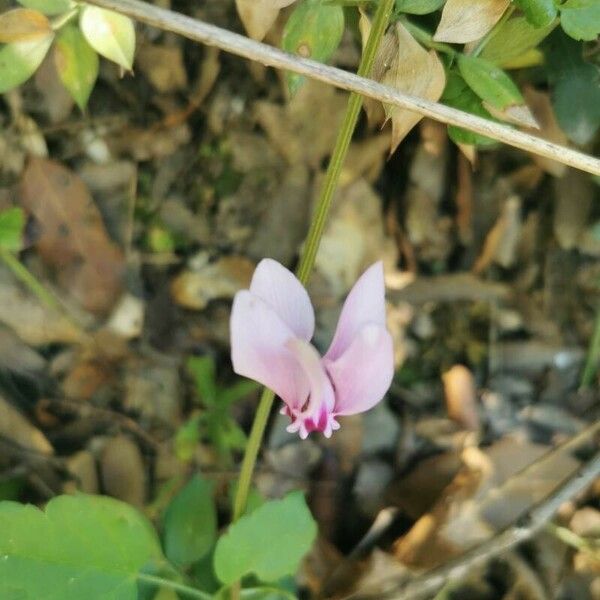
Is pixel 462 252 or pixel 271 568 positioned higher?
pixel 462 252

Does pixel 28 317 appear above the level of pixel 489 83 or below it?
below

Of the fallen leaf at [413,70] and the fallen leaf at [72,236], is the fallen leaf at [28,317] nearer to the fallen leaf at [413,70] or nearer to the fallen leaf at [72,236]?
the fallen leaf at [72,236]

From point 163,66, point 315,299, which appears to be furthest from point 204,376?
point 163,66

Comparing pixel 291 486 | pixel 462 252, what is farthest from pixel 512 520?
pixel 462 252

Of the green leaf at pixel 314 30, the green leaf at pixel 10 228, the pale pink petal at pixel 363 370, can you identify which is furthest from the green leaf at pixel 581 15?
the green leaf at pixel 10 228

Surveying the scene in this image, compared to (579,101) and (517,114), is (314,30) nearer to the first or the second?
(517,114)

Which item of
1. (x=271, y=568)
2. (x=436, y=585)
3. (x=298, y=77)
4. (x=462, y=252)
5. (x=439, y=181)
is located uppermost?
(x=298, y=77)

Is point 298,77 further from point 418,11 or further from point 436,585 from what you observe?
point 436,585
